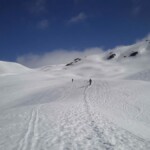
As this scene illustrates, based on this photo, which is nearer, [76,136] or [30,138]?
[30,138]

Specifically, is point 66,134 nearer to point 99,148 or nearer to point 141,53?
point 99,148

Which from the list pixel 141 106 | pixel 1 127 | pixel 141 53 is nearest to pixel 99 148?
pixel 1 127

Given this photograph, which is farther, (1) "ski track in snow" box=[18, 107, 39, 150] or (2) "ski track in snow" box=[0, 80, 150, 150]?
(1) "ski track in snow" box=[18, 107, 39, 150]

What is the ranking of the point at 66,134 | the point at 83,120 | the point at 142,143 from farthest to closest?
the point at 83,120
the point at 66,134
the point at 142,143

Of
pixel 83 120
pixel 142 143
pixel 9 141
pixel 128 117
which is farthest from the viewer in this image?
pixel 128 117

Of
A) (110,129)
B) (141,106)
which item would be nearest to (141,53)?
(141,106)

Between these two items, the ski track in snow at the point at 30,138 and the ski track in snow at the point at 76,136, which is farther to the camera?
the ski track in snow at the point at 30,138

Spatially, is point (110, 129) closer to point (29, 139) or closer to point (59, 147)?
point (59, 147)

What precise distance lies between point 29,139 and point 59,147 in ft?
5.70

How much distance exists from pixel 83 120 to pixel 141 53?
121159 mm

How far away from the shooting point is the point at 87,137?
8344 mm

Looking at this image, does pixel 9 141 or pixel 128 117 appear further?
pixel 128 117

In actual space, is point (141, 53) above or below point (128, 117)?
above

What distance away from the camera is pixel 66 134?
894 centimetres
